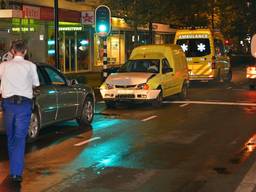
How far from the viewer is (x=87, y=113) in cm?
1362

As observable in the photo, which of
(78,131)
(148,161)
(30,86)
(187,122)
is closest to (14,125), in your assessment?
(30,86)

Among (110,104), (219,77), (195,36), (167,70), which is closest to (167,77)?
(167,70)

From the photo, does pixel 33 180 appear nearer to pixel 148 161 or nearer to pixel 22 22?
pixel 148 161

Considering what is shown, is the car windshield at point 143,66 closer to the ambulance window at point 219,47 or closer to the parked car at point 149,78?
the parked car at point 149,78

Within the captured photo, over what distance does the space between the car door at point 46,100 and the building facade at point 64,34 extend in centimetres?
1102

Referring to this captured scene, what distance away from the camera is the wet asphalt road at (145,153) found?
7809 mm

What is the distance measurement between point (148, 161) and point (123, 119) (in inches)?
214

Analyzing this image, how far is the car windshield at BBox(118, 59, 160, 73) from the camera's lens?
707 inches

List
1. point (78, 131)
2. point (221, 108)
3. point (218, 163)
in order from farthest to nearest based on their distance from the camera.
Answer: point (221, 108), point (78, 131), point (218, 163)

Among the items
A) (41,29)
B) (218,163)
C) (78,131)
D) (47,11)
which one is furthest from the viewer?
(41,29)

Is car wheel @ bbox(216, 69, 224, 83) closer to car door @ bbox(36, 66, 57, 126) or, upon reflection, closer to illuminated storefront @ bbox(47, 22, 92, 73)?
illuminated storefront @ bbox(47, 22, 92, 73)

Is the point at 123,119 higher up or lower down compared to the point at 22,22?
lower down

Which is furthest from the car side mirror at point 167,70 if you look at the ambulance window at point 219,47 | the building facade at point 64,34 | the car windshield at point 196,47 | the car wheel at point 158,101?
the ambulance window at point 219,47

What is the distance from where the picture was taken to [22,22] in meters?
28.4
